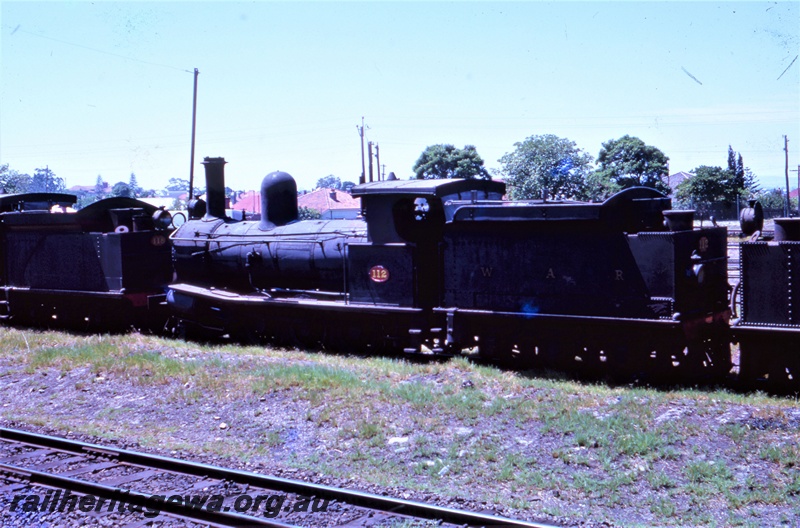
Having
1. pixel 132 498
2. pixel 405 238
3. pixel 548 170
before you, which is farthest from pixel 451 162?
pixel 132 498

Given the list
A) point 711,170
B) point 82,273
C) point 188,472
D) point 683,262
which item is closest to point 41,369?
point 82,273

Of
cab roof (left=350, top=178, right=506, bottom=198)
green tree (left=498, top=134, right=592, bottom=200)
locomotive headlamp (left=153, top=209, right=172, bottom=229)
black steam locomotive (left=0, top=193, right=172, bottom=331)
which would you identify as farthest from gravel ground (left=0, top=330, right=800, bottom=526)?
green tree (left=498, top=134, right=592, bottom=200)

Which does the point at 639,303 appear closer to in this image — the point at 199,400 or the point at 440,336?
the point at 440,336

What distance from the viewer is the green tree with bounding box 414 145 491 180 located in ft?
164

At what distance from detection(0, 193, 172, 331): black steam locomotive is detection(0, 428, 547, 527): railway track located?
8.07 metres

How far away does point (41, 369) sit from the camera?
1252 cm

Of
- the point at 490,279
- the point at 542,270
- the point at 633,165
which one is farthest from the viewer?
the point at 633,165

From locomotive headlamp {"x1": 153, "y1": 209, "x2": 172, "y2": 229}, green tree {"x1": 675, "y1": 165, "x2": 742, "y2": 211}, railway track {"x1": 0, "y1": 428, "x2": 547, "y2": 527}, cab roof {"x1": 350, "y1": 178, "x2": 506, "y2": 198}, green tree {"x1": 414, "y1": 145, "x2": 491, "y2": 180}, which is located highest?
green tree {"x1": 414, "y1": 145, "x2": 491, "y2": 180}

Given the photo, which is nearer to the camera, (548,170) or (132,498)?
(132,498)

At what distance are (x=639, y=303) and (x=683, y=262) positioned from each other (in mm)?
750

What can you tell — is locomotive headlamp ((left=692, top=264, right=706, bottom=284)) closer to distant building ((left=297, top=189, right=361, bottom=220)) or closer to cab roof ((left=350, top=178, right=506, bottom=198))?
cab roof ((left=350, top=178, right=506, bottom=198))

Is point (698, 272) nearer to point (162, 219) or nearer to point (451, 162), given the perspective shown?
point (162, 219)

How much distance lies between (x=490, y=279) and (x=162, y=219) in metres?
8.54

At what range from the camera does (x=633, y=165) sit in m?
43.3
